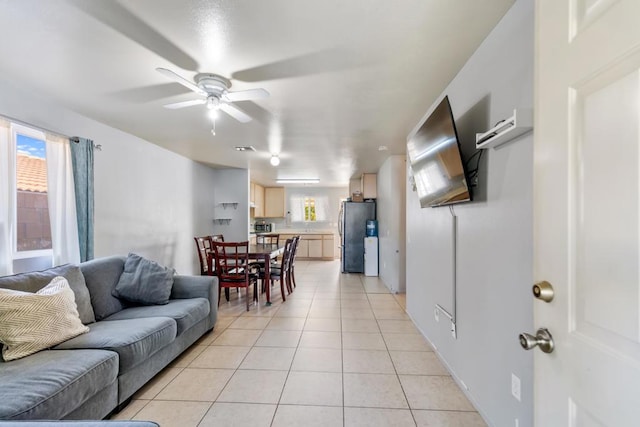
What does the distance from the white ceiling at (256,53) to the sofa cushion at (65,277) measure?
1.51 meters

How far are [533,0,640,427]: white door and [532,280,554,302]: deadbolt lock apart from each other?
0.05 ft

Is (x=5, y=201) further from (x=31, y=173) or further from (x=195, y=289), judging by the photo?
(x=195, y=289)

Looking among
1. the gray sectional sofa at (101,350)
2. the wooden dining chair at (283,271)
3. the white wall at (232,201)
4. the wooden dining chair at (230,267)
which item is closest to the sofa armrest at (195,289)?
the gray sectional sofa at (101,350)

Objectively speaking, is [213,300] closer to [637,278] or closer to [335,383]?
[335,383]

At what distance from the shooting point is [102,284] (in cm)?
260

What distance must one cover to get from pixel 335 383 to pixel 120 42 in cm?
276

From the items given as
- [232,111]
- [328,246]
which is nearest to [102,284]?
[232,111]

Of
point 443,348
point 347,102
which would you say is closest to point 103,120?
point 347,102

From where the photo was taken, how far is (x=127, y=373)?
77.1 inches

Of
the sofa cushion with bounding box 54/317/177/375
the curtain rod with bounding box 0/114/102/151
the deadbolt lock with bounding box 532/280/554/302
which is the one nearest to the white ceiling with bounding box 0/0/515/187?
the curtain rod with bounding box 0/114/102/151

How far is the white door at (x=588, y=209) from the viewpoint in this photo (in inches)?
24.1

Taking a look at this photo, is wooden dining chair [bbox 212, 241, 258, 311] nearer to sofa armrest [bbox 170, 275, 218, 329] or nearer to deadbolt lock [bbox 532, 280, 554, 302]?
sofa armrest [bbox 170, 275, 218, 329]

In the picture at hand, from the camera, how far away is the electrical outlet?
1484mm

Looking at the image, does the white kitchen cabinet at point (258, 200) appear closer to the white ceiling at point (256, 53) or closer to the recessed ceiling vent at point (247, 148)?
the recessed ceiling vent at point (247, 148)
